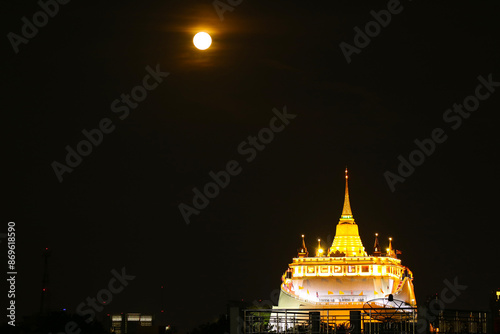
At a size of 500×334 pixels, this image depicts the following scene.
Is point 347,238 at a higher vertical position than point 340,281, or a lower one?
higher

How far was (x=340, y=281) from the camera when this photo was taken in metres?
158

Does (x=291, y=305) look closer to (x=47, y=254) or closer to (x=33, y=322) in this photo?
(x=47, y=254)

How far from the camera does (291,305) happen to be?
522 ft

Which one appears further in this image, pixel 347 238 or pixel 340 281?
pixel 347 238

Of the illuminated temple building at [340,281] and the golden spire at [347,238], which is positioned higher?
the golden spire at [347,238]

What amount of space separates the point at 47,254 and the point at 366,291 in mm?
47284

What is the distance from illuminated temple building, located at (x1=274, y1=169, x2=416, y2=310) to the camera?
156 meters

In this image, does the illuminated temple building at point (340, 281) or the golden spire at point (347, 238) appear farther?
the golden spire at point (347, 238)

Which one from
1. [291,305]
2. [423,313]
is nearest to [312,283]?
[291,305]

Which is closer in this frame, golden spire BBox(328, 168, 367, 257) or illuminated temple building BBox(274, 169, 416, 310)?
illuminated temple building BBox(274, 169, 416, 310)

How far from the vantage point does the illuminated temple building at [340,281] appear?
156m

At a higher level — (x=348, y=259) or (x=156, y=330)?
(x=348, y=259)

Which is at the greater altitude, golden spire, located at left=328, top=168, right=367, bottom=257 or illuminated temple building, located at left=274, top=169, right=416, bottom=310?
golden spire, located at left=328, top=168, right=367, bottom=257

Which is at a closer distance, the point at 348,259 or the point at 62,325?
the point at 62,325
